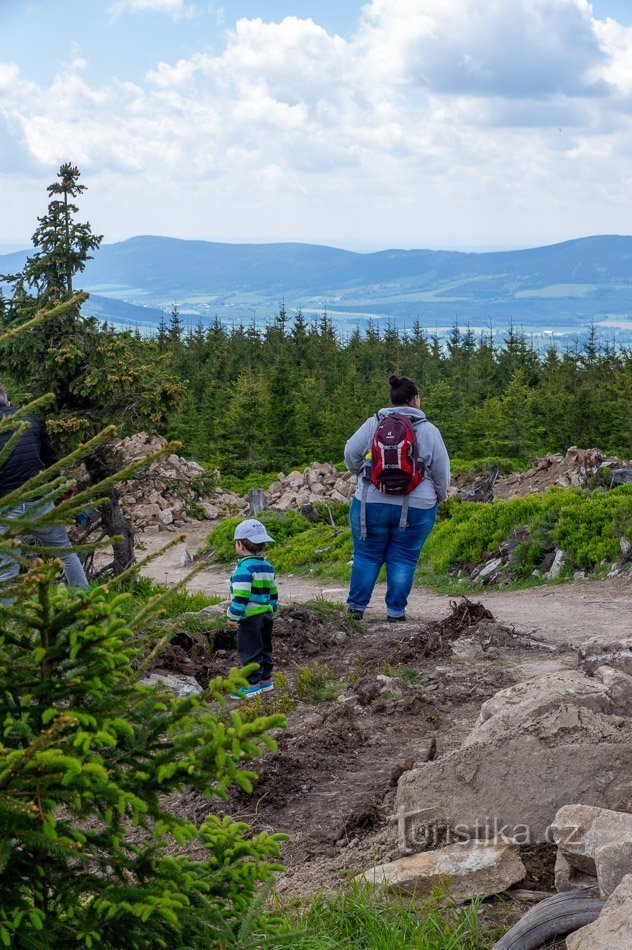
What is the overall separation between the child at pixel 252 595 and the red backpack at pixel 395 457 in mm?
1777

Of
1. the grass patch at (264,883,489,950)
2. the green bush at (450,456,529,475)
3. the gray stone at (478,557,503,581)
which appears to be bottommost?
the gray stone at (478,557,503,581)

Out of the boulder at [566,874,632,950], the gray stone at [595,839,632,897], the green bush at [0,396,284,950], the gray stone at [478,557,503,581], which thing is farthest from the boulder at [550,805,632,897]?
the gray stone at [478,557,503,581]

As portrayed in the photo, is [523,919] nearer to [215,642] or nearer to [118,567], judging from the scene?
[215,642]

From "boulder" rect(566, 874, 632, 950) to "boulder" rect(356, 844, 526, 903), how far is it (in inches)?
26.5

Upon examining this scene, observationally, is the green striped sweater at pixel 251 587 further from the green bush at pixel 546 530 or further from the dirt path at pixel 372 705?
the green bush at pixel 546 530

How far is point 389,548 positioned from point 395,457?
106 centimetres

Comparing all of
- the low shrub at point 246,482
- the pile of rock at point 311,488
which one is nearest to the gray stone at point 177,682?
the pile of rock at point 311,488

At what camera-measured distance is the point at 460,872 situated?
12.0ft

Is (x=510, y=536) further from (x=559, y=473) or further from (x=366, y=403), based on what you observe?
(x=366, y=403)

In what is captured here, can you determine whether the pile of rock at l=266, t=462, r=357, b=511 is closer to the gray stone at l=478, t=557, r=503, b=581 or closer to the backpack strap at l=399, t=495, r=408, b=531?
the gray stone at l=478, t=557, r=503, b=581

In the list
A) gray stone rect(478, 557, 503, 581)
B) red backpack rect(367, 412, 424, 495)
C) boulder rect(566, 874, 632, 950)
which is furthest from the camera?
gray stone rect(478, 557, 503, 581)

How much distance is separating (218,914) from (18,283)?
30.3 ft

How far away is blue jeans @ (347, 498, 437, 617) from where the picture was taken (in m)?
8.88

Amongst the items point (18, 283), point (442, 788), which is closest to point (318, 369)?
point (18, 283)
